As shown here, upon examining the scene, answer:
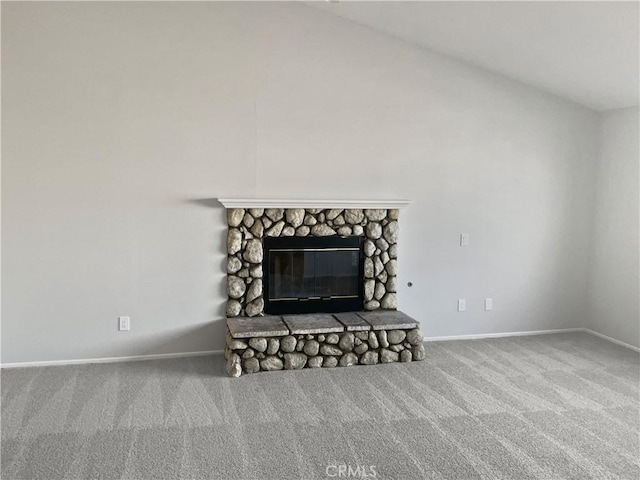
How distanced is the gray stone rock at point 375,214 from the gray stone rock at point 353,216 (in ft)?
0.18

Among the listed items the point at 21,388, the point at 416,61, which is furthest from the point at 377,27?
the point at 21,388

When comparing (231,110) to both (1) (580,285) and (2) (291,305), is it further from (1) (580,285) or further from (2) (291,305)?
(1) (580,285)

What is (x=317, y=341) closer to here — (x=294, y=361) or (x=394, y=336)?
(x=294, y=361)

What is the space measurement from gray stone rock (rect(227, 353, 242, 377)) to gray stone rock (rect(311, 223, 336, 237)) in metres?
1.26

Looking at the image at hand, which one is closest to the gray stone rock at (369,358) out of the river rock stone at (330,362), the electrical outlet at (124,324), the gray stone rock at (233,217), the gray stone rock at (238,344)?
the river rock stone at (330,362)

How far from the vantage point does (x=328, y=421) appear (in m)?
3.20

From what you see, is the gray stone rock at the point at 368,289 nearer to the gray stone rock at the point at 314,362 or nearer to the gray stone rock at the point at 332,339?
the gray stone rock at the point at 332,339

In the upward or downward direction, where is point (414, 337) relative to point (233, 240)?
downward

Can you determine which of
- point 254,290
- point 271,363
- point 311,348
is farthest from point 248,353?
point 254,290

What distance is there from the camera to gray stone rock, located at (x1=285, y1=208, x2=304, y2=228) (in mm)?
4484

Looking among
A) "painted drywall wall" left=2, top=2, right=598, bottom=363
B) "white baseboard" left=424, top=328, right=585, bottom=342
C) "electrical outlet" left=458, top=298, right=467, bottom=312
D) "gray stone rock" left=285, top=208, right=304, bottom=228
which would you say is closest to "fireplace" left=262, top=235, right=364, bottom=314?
"gray stone rock" left=285, top=208, right=304, bottom=228

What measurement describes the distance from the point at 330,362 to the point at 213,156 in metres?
1.95

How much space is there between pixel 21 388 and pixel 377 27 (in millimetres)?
3983

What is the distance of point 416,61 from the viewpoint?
4.72 meters
